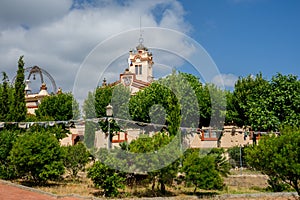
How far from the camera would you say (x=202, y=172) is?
13.5m

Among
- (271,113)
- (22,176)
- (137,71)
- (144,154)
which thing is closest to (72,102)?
(137,71)

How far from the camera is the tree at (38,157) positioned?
14.5 metres

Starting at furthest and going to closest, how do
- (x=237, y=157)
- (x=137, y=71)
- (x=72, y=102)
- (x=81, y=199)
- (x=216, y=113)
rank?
(x=137, y=71), (x=72, y=102), (x=216, y=113), (x=237, y=157), (x=81, y=199)

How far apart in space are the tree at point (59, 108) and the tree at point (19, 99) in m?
9.54

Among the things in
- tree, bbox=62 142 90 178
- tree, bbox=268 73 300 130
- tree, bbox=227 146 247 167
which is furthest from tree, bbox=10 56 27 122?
tree, bbox=268 73 300 130

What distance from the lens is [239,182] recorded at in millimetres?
17312

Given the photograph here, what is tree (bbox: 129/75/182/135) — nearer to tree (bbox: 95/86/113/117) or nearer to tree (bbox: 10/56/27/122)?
tree (bbox: 95/86/113/117)

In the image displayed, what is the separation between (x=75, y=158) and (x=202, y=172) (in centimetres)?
707

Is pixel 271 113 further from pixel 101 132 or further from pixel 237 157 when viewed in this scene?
pixel 101 132

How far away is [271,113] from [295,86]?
2.69 m

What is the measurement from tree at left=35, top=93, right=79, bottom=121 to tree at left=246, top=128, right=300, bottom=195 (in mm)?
22162

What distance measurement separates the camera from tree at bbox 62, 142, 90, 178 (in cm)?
1697

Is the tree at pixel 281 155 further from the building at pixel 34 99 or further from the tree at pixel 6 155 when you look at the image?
the building at pixel 34 99

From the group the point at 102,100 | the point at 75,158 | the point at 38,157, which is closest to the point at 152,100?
the point at 102,100
